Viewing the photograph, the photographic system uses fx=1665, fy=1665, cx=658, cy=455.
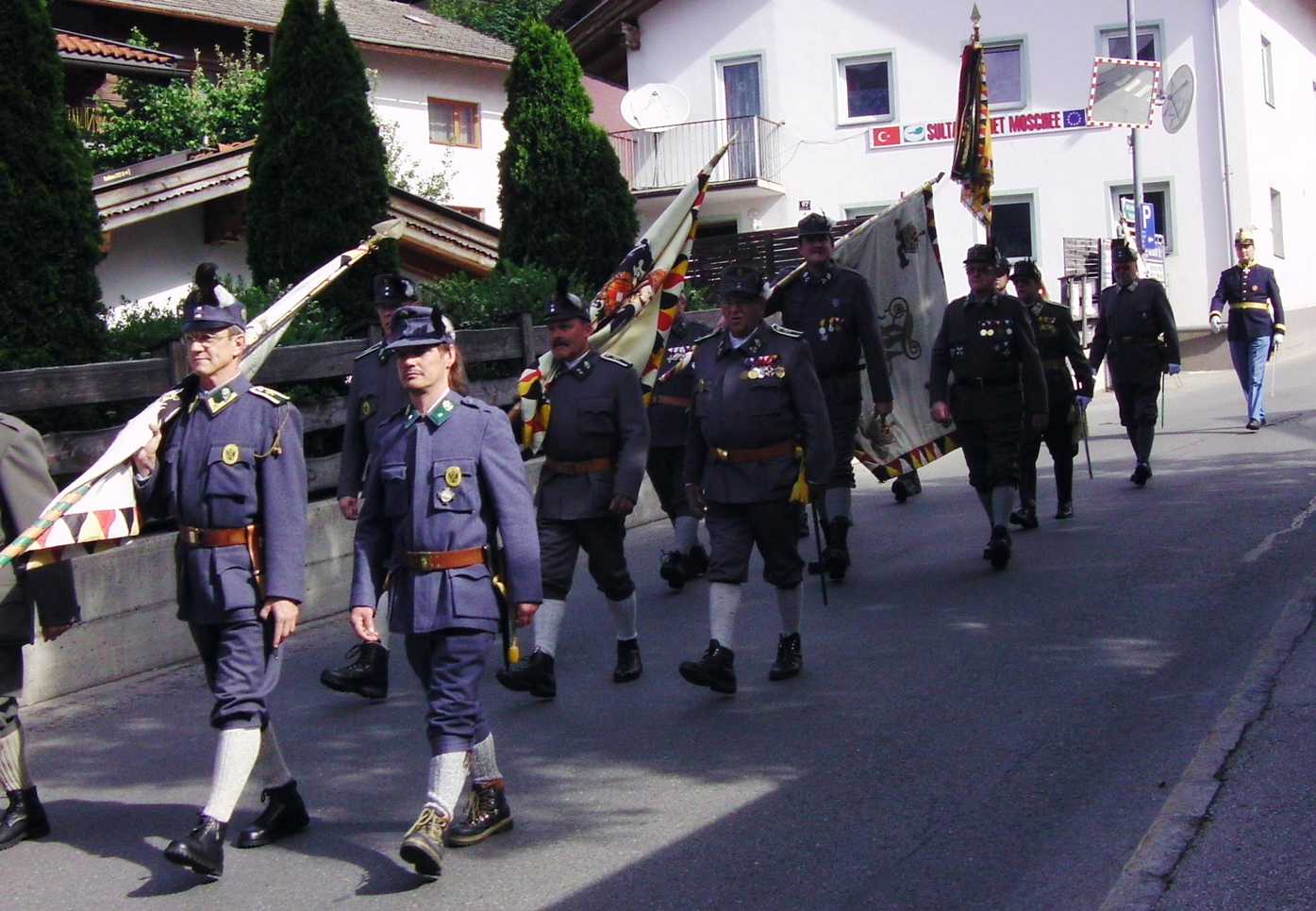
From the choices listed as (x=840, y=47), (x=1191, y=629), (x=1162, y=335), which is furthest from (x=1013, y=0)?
(x=1191, y=629)

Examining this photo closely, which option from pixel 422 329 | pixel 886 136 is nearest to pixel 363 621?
pixel 422 329

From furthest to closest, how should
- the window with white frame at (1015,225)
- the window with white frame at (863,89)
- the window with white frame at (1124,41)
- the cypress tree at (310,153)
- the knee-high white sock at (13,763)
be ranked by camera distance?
the window with white frame at (863,89) → the window with white frame at (1015,225) → the window with white frame at (1124,41) → the cypress tree at (310,153) → the knee-high white sock at (13,763)

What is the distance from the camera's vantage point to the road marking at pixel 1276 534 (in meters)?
9.86

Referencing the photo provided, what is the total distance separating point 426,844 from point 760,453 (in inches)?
120

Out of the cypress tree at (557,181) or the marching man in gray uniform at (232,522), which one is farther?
the cypress tree at (557,181)

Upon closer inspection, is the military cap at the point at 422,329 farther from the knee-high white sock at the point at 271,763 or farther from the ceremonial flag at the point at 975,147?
the ceremonial flag at the point at 975,147

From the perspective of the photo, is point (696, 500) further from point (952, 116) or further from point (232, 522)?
point (952, 116)

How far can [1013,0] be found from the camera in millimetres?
31938

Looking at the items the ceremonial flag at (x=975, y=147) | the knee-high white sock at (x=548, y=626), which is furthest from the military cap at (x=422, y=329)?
the ceremonial flag at (x=975, y=147)

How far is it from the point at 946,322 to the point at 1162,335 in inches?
152

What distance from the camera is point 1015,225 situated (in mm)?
32656

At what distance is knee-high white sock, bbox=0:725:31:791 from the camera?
5887 millimetres

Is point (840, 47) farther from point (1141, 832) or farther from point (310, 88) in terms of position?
point (1141, 832)

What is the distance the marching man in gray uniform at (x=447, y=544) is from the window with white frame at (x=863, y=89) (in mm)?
28547
